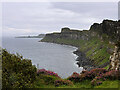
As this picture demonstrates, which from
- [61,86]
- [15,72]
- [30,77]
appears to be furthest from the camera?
[61,86]

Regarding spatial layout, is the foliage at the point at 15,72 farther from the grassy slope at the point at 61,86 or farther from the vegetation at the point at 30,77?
the grassy slope at the point at 61,86

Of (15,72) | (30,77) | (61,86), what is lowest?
(61,86)

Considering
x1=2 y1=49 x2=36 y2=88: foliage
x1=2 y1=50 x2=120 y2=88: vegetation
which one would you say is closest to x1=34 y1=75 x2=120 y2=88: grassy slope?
x1=2 y1=50 x2=120 y2=88: vegetation

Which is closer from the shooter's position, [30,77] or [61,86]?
[30,77]

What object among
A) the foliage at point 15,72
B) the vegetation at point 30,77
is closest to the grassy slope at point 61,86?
the vegetation at point 30,77

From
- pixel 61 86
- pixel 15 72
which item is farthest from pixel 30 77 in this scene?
pixel 61 86

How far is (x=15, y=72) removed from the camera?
16312mm

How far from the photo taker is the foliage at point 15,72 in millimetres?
14648

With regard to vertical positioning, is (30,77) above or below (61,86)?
above

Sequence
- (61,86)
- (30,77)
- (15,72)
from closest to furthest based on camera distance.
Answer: (15,72), (30,77), (61,86)

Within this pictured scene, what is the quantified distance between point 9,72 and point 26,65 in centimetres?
288

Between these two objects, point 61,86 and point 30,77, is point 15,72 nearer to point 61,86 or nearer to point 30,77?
point 30,77

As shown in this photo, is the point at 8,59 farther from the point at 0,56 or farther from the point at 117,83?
the point at 117,83

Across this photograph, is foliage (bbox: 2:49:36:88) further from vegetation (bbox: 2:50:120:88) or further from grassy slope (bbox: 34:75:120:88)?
grassy slope (bbox: 34:75:120:88)
